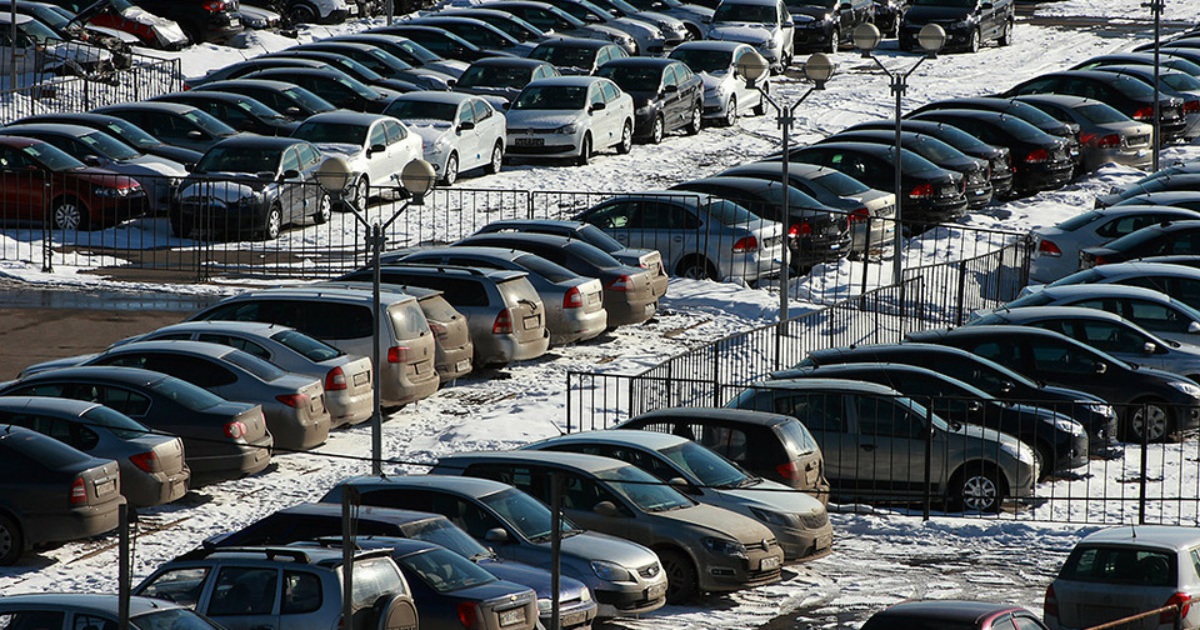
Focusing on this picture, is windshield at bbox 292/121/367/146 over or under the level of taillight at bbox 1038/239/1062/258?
over

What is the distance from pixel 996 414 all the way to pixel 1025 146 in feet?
52.2

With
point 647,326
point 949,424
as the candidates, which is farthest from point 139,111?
point 949,424

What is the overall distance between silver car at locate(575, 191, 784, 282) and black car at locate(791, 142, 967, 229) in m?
3.83

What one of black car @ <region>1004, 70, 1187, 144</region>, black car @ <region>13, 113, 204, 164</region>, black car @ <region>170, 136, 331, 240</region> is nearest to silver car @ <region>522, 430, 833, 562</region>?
black car @ <region>170, 136, 331, 240</region>

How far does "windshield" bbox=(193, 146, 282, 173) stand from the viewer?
3231 centimetres

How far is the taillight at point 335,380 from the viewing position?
2208cm

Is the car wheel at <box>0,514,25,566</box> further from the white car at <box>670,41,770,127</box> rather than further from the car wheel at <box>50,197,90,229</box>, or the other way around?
the white car at <box>670,41,770,127</box>

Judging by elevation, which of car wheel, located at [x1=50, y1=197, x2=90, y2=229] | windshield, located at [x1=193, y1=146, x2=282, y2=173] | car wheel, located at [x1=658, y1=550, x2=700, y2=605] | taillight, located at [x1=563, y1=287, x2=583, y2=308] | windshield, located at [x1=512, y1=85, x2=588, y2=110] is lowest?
car wheel, located at [x1=658, y1=550, x2=700, y2=605]

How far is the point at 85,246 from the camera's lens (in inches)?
1248

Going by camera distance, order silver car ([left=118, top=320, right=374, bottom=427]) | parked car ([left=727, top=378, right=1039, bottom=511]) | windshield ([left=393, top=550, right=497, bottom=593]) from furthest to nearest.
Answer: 1. silver car ([left=118, top=320, right=374, bottom=427])
2. parked car ([left=727, top=378, right=1039, bottom=511])
3. windshield ([left=393, top=550, right=497, bottom=593])

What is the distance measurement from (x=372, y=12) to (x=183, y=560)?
42.4m

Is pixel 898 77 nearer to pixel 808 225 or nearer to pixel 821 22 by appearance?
pixel 808 225

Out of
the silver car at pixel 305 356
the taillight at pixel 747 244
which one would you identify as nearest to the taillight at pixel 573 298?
the silver car at pixel 305 356

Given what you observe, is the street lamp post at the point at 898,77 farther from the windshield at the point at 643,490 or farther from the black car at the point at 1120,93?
the windshield at the point at 643,490
